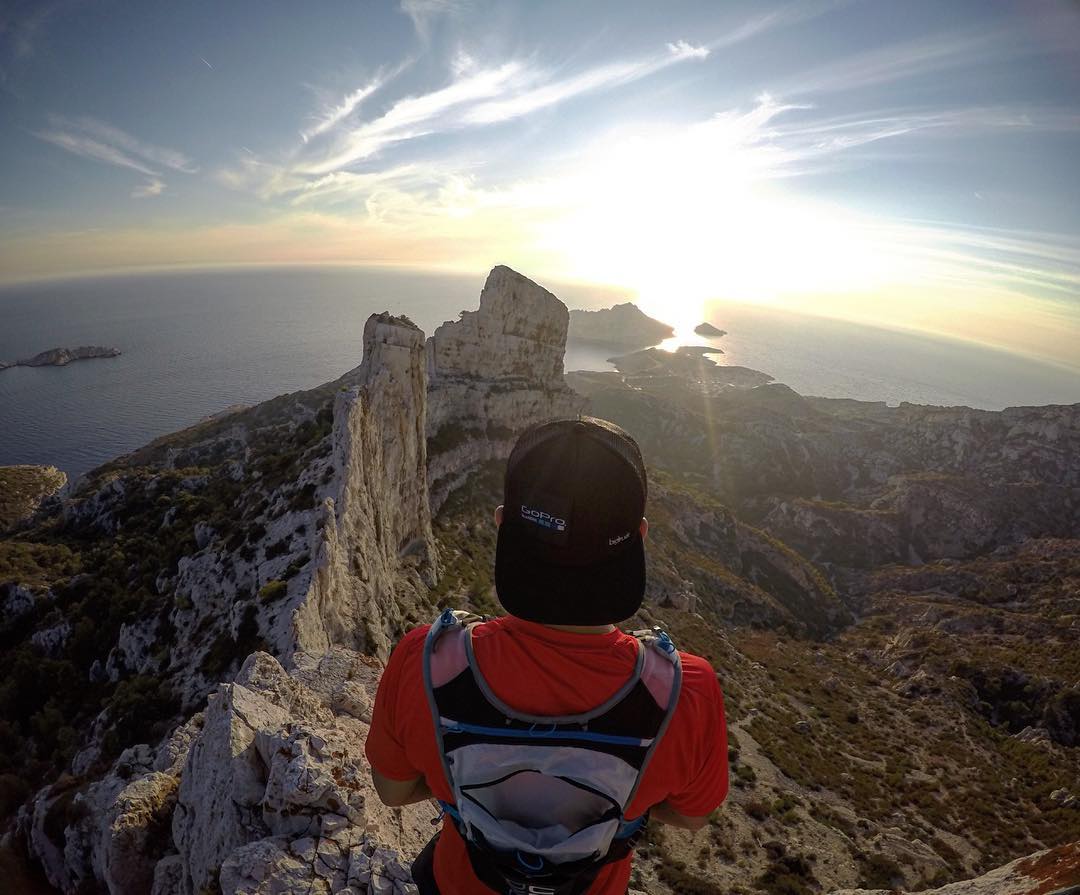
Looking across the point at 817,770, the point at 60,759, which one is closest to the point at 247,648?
A: the point at 60,759

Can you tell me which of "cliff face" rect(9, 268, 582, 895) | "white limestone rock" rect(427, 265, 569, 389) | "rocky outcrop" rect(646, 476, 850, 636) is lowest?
"rocky outcrop" rect(646, 476, 850, 636)

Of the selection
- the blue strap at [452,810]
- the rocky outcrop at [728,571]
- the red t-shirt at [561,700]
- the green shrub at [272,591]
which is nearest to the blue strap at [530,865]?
the blue strap at [452,810]

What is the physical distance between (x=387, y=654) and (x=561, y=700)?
2038 cm

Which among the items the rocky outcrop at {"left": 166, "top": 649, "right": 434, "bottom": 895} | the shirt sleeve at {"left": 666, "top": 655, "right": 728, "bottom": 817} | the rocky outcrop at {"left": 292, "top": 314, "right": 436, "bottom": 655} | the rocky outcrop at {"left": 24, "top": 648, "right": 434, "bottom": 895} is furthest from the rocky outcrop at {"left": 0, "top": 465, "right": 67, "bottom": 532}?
the shirt sleeve at {"left": 666, "top": 655, "right": 728, "bottom": 817}

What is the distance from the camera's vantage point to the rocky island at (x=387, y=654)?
926cm

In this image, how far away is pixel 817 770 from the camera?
33.9 metres

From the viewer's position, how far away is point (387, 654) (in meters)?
20.6

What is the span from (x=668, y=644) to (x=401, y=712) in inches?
A: 65.0

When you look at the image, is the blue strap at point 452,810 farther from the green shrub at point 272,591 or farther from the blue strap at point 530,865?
the green shrub at point 272,591

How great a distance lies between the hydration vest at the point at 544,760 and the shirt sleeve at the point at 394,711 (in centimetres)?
23

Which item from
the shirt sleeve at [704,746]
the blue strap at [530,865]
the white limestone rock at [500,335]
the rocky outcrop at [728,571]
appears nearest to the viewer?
the blue strap at [530,865]

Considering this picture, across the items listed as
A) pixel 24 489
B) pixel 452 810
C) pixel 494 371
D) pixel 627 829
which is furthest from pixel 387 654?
pixel 24 489

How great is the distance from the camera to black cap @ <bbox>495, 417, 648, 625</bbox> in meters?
2.73

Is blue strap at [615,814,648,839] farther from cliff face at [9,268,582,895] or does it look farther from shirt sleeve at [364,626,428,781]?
cliff face at [9,268,582,895]
